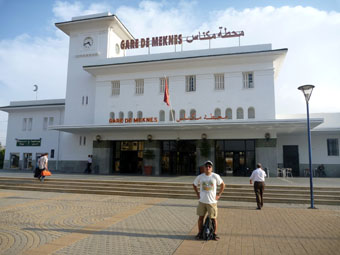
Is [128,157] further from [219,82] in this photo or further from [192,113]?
[219,82]

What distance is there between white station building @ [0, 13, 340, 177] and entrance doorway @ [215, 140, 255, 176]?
0.08 m

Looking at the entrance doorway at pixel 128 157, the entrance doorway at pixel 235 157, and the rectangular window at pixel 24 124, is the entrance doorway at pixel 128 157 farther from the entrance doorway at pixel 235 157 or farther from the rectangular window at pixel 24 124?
the rectangular window at pixel 24 124

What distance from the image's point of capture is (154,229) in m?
6.73

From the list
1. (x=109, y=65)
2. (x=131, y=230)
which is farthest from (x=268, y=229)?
(x=109, y=65)

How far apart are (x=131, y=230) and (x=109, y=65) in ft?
61.3

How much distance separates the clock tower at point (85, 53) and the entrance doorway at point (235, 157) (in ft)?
39.8

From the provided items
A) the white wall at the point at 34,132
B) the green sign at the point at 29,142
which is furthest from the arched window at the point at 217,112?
the green sign at the point at 29,142

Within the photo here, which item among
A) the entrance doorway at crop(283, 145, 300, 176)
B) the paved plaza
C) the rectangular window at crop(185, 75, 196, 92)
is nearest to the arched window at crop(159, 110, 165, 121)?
the rectangular window at crop(185, 75, 196, 92)

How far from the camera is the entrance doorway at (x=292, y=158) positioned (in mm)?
21953

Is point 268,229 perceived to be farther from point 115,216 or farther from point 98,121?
point 98,121

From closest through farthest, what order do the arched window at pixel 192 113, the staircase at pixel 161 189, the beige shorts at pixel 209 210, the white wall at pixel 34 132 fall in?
1. the beige shorts at pixel 209 210
2. the staircase at pixel 161 189
3. the arched window at pixel 192 113
4. the white wall at pixel 34 132

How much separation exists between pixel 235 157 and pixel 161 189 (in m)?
9.04

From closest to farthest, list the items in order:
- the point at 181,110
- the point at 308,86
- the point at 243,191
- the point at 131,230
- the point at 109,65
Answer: the point at 131,230 < the point at 308,86 < the point at 243,191 < the point at 181,110 < the point at 109,65

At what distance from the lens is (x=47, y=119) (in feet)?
88.7
